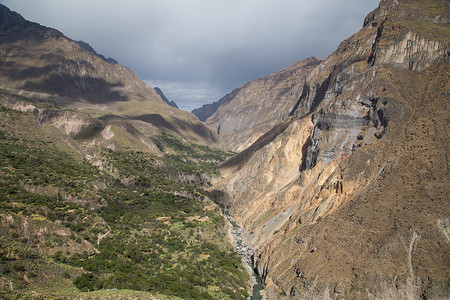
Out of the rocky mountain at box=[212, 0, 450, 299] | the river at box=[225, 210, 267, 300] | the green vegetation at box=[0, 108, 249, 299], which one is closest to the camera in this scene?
the green vegetation at box=[0, 108, 249, 299]

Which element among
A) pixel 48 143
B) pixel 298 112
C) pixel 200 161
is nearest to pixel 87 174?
pixel 48 143

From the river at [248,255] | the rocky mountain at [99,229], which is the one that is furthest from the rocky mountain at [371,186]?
the rocky mountain at [99,229]

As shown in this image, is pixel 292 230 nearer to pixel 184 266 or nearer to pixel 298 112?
pixel 184 266

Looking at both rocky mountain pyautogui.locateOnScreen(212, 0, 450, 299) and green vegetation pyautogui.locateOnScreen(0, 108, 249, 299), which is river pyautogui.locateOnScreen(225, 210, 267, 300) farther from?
green vegetation pyautogui.locateOnScreen(0, 108, 249, 299)

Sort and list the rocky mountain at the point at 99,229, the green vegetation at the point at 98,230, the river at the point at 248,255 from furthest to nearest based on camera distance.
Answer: the river at the point at 248,255, the green vegetation at the point at 98,230, the rocky mountain at the point at 99,229

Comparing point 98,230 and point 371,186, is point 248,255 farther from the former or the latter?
point 98,230

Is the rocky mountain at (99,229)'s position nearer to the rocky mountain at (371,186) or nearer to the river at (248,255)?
the river at (248,255)

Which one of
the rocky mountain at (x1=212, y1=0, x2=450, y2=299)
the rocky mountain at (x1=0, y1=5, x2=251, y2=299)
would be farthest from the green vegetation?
the rocky mountain at (x1=212, y1=0, x2=450, y2=299)
